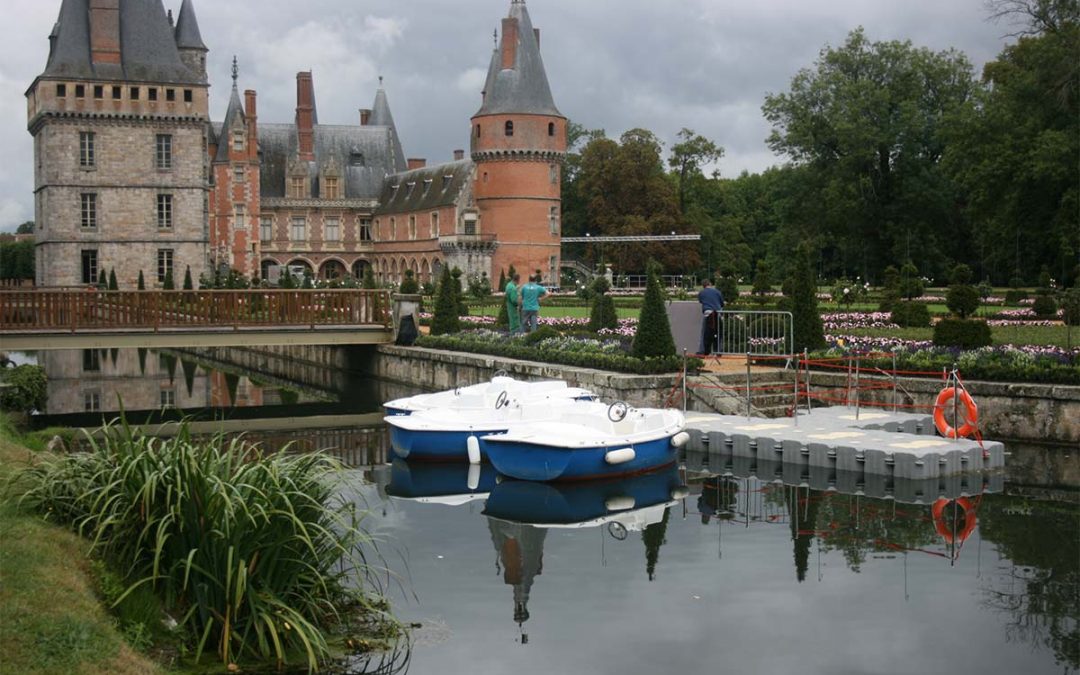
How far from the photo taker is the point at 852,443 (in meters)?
14.1

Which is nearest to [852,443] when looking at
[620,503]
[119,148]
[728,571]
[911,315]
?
[620,503]

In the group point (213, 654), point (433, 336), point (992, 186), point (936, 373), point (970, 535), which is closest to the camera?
point (213, 654)

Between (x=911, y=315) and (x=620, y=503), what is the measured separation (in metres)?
14.6

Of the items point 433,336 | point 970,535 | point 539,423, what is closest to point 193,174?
point 433,336

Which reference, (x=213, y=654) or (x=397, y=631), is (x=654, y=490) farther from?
(x=213, y=654)

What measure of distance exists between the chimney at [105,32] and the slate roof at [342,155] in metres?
22.4

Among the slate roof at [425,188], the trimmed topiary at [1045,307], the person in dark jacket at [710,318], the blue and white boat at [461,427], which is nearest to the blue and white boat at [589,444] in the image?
the blue and white boat at [461,427]

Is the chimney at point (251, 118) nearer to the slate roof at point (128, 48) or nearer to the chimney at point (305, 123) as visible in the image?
the chimney at point (305, 123)

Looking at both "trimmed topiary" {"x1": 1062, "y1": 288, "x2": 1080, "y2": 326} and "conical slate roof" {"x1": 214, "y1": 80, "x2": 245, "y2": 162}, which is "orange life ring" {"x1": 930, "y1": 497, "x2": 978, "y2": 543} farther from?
"conical slate roof" {"x1": 214, "y1": 80, "x2": 245, "y2": 162}

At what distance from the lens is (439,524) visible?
38.7 feet

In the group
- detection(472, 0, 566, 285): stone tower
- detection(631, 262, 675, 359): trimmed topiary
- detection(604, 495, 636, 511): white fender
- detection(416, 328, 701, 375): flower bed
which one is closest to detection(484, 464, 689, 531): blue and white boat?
detection(604, 495, 636, 511): white fender

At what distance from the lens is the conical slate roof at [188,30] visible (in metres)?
55.9

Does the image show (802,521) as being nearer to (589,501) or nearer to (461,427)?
(589,501)

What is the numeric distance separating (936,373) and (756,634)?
9.83 metres
